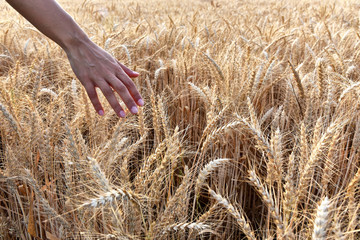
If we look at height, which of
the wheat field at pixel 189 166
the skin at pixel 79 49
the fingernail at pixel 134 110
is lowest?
the wheat field at pixel 189 166

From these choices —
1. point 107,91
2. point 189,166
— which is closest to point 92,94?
point 107,91

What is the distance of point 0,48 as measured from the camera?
1987mm

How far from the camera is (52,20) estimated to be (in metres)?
0.79

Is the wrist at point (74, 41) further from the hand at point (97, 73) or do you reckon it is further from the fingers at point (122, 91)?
the fingers at point (122, 91)

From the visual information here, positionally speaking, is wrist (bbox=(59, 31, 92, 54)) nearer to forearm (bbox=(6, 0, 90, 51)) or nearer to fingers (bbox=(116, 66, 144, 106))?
forearm (bbox=(6, 0, 90, 51))

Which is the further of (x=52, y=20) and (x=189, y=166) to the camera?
(x=189, y=166)

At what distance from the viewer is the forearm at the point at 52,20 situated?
0.78m

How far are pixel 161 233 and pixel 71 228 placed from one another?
236mm

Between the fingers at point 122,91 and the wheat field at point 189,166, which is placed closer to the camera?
the wheat field at point 189,166

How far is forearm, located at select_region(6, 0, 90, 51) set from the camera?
2.56 feet

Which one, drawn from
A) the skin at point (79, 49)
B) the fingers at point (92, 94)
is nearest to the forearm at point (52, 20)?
the skin at point (79, 49)

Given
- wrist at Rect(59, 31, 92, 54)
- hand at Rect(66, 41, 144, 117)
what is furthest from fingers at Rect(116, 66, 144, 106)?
wrist at Rect(59, 31, 92, 54)

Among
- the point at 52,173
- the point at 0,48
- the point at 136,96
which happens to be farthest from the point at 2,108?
the point at 0,48

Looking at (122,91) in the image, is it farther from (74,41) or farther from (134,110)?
(74,41)
